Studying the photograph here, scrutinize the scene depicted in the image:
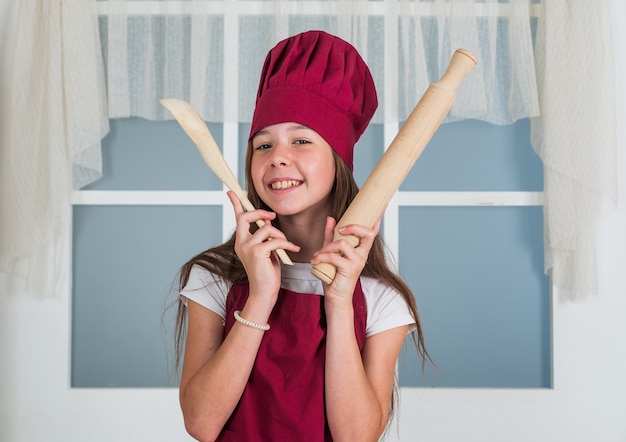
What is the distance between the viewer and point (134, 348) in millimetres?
2375

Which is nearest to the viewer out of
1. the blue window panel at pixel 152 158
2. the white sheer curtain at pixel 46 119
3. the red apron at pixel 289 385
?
the red apron at pixel 289 385

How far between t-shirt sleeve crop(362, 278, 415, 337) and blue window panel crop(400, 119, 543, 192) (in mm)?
1126

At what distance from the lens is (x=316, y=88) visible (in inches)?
44.4

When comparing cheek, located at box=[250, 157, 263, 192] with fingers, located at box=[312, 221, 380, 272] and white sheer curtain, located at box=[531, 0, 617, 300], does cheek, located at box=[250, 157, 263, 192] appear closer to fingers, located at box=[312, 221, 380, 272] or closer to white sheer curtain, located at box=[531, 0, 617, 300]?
fingers, located at box=[312, 221, 380, 272]

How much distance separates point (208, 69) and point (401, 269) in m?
0.85

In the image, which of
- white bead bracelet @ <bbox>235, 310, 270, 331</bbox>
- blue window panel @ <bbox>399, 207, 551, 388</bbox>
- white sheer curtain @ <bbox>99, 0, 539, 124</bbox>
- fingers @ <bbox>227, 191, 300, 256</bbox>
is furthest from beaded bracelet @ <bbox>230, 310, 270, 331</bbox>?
blue window panel @ <bbox>399, 207, 551, 388</bbox>

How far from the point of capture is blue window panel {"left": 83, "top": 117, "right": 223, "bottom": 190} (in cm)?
235

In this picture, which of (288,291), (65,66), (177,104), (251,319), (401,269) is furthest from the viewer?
(401,269)

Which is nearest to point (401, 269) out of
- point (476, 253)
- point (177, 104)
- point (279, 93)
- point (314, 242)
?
point (476, 253)

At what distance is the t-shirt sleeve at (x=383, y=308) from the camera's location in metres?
1.22

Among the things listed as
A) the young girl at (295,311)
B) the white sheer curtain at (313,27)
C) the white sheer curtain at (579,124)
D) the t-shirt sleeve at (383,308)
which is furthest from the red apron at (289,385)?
the white sheer curtain at (579,124)

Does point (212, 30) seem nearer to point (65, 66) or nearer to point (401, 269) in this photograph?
point (65, 66)

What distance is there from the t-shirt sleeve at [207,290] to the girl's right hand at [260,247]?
167mm

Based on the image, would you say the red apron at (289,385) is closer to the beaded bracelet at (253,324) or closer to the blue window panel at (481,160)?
the beaded bracelet at (253,324)
